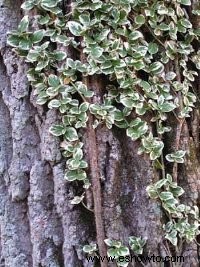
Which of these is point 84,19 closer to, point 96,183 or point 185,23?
point 185,23

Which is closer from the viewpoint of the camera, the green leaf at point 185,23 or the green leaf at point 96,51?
the green leaf at point 96,51

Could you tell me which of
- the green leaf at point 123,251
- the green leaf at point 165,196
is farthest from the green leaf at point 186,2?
the green leaf at point 123,251

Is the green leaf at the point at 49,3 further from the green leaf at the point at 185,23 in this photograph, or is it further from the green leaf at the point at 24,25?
the green leaf at the point at 185,23

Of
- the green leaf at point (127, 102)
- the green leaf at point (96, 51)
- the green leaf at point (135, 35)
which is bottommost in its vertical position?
the green leaf at point (127, 102)

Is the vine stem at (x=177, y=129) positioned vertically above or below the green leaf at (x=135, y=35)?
below

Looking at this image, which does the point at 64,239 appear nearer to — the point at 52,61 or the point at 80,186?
the point at 80,186

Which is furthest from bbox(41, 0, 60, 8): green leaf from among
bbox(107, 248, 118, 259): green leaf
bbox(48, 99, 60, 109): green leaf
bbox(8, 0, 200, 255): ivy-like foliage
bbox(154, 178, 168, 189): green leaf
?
bbox(107, 248, 118, 259): green leaf

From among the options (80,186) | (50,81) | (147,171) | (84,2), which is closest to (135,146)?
(147,171)
